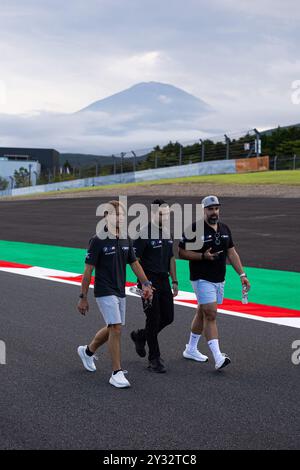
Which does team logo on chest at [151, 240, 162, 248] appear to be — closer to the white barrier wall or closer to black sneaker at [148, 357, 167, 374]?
black sneaker at [148, 357, 167, 374]

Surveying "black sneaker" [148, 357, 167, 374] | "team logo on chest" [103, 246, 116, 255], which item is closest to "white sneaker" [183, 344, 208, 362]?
"black sneaker" [148, 357, 167, 374]

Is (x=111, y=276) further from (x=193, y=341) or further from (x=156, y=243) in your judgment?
(x=193, y=341)

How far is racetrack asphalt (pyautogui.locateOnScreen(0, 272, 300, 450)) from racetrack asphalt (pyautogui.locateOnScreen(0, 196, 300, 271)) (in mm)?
6552

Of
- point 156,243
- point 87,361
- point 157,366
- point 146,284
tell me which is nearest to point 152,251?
point 156,243

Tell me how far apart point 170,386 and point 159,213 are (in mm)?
1858

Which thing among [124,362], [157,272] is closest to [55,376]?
[124,362]

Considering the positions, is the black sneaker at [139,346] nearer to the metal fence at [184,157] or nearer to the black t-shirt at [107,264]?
the black t-shirt at [107,264]

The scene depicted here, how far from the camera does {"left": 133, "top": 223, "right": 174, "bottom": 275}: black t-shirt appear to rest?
7195mm

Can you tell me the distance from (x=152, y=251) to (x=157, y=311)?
65 cm

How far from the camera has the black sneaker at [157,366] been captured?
22.7 ft

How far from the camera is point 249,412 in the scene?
5641 millimetres

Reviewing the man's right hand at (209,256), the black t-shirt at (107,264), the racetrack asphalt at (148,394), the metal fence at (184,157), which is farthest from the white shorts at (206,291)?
the metal fence at (184,157)

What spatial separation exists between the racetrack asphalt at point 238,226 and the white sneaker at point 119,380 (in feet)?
27.0
